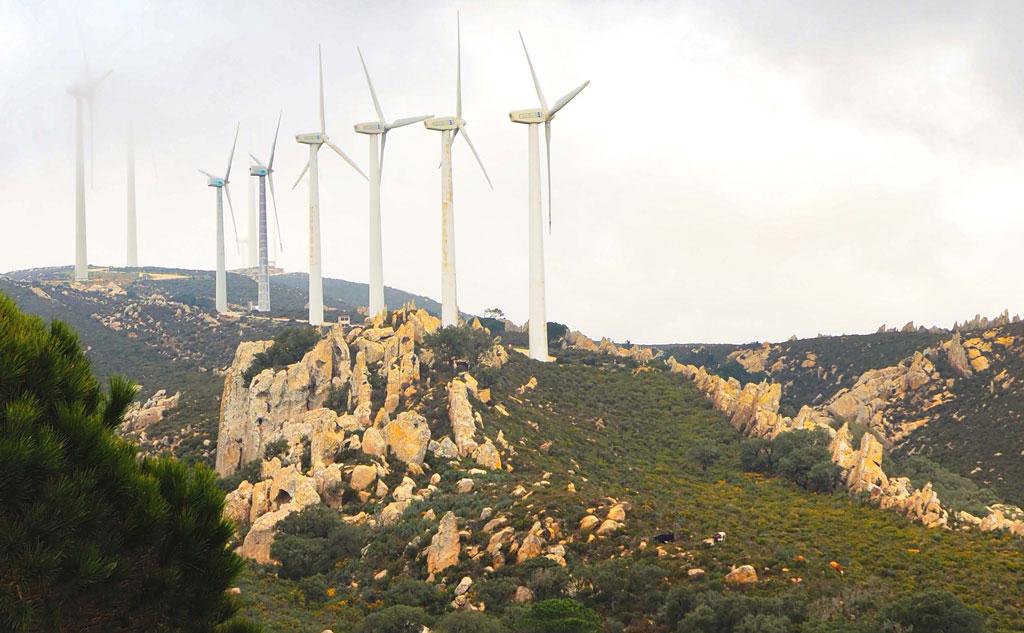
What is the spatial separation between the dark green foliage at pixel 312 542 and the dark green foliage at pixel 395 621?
Answer: 11169 millimetres

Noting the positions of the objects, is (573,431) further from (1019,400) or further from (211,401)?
(1019,400)

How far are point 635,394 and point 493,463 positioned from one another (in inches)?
1257

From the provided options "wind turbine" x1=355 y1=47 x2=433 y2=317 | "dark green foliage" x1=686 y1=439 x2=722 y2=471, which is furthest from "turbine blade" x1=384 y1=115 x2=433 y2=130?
"dark green foliage" x1=686 y1=439 x2=722 y2=471

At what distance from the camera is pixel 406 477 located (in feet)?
226

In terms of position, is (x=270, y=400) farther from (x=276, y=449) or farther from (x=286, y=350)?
(x=286, y=350)

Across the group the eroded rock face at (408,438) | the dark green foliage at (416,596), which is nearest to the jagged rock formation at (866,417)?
the dark green foliage at (416,596)

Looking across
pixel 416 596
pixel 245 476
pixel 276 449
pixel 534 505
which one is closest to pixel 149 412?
pixel 276 449

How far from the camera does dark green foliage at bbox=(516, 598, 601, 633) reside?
152ft

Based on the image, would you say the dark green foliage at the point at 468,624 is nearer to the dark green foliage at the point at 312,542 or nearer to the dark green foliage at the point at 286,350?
the dark green foliage at the point at 312,542

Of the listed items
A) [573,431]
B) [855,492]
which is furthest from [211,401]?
[855,492]

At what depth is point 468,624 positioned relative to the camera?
4591 centimetres

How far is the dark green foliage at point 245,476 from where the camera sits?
70.2 meters

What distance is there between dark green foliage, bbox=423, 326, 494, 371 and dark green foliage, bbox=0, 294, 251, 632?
67153mm

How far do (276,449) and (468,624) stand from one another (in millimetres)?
32073
